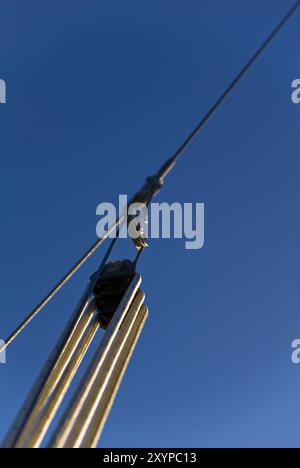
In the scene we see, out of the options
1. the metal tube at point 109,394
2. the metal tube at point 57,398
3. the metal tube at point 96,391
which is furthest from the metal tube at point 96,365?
the metal tube at point 109,394

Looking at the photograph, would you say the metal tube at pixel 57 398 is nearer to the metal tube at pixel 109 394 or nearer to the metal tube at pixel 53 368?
the metal tube at pixel 53 368

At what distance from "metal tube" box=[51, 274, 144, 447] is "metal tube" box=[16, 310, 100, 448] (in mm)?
323

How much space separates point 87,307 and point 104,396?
243 centimetres

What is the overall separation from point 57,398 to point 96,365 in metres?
0.93

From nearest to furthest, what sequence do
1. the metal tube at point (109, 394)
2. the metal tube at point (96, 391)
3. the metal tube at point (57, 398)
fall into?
the metal tube at point (57, 398)
the metal tube at point (96, 391)
the metal tube at point (109, 394)

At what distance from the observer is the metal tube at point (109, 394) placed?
9852 mm

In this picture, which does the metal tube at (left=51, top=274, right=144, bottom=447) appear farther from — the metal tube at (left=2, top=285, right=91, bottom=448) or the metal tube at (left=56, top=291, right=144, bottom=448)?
the metal tube at (left=2, top=285, right=91, bottom=448)

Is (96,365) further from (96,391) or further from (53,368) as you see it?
(53,368)

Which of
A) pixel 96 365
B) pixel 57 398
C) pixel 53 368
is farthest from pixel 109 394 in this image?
pixel 53 368

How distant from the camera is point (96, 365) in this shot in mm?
10375

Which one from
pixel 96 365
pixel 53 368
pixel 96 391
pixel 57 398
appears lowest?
pixel 57 398

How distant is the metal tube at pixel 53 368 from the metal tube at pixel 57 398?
16cm

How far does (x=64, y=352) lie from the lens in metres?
10.9
